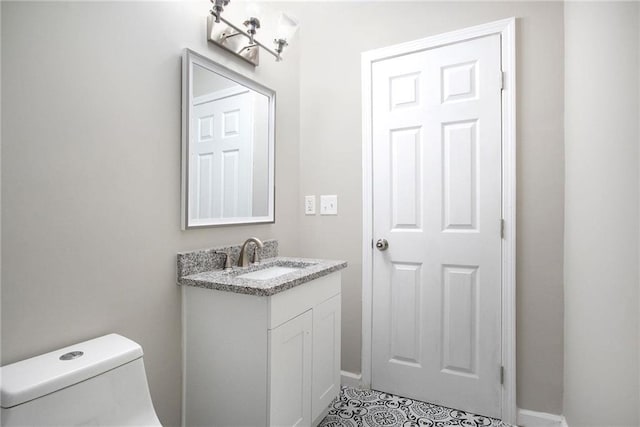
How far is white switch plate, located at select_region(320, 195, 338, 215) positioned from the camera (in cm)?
215

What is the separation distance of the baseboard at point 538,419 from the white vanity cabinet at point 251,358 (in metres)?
1.04

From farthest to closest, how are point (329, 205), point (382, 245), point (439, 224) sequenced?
point (329, 205), point (382, 245), point (439, 224)

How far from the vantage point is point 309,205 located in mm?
2227

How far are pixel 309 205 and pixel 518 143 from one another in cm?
124

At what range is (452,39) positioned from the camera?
1.82 m

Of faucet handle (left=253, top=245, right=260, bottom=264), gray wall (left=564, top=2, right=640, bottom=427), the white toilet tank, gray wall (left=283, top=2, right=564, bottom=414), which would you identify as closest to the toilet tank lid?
the white toilet tank

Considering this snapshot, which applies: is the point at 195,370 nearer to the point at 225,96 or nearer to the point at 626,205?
the point at 225,96

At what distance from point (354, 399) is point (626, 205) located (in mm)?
1608

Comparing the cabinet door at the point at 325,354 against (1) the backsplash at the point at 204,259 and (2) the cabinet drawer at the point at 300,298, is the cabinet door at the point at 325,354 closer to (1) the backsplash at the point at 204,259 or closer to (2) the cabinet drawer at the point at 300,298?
(2) the cabinet drawer at the point at 300,298

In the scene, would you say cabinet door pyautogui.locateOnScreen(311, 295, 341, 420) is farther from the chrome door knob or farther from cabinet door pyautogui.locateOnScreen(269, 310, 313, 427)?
the chrome door knob

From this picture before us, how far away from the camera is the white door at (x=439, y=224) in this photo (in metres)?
1.75

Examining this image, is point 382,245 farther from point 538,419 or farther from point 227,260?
point 538,419

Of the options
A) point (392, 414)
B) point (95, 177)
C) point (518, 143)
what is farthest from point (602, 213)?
point (95, 177)

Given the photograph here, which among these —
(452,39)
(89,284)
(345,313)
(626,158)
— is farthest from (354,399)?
(452,39)
